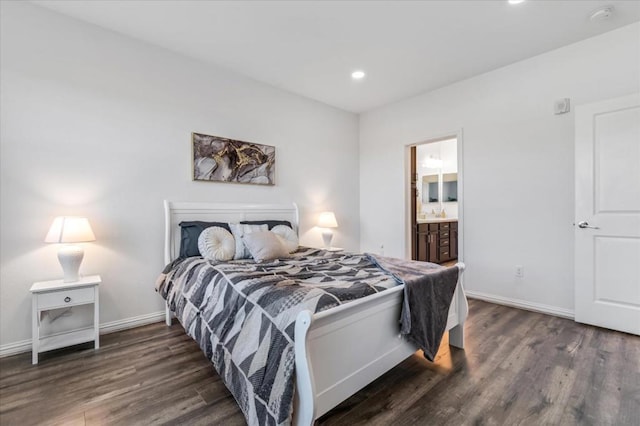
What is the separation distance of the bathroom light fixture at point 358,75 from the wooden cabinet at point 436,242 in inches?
97.9

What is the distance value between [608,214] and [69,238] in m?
4.50

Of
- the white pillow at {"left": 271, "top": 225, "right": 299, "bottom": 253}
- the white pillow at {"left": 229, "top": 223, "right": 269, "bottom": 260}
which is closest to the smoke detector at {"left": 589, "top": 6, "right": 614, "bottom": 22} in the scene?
the white pillow at {"left": 271, "top": 225, "right": 299, "bottom": 253}

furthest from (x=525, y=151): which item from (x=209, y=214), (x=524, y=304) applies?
(x=209, y=214)

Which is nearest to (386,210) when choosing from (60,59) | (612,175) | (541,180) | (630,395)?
(541,180)

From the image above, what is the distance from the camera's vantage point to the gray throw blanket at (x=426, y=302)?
5.96 feet

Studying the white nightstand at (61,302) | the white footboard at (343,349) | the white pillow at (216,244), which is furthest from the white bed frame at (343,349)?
the white nightstand at (61,302)

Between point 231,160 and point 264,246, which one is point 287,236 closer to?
point 264,246

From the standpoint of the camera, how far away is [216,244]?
2748 mm

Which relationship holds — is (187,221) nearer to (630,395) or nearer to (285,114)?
(285,114)

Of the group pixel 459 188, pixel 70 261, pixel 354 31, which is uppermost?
pixel 354 31

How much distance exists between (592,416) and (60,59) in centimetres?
441

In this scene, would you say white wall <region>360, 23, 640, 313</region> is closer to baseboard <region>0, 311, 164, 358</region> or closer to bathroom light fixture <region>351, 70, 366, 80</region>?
bathroom light fixture <region>351, 70, 366, 80</region>

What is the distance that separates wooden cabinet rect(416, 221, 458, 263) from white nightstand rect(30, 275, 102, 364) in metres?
4.18

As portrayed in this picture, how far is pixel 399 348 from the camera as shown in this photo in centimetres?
183
